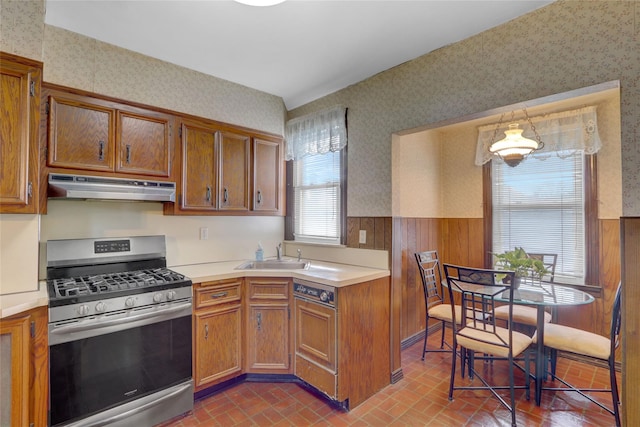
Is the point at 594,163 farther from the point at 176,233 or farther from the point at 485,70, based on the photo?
the point at 176,233

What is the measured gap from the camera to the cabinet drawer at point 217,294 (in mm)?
2297

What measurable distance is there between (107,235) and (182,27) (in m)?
1.64

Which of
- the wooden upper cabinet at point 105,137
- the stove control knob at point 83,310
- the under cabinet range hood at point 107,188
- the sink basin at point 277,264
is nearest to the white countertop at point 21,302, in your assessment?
the stove control knob at point 83,310

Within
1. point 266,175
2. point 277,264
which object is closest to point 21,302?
point 277,264

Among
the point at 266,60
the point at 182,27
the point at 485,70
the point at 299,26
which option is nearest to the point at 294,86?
the point at 266,60

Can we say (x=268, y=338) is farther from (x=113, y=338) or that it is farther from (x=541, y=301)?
(x=541, y=301)

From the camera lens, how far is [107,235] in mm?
2400

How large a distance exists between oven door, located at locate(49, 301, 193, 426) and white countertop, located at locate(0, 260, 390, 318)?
0.80ft

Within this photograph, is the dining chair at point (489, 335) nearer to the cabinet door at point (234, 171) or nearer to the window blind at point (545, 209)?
the window blind at point (545, 209)

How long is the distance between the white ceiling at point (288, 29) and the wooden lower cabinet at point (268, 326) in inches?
71.9

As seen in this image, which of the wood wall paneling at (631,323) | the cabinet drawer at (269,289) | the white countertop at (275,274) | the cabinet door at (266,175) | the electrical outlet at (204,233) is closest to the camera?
the wood wall paneling at (631,323)

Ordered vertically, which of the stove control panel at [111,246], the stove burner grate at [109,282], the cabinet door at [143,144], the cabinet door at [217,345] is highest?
the cabinet door at [143,144]

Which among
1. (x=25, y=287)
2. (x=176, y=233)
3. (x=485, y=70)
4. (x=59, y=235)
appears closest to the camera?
(x=25, y=287)

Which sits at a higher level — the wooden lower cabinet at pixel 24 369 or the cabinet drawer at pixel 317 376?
the wooden lower cabinet at pixel 24 369
